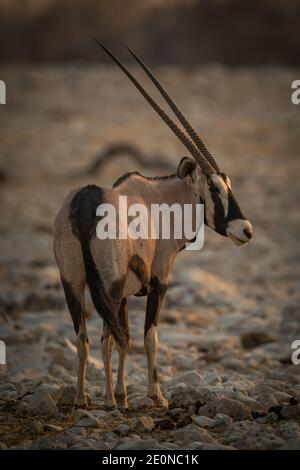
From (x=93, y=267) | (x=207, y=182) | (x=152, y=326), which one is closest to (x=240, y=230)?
(x=207, y=182)

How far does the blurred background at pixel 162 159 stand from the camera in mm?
9031

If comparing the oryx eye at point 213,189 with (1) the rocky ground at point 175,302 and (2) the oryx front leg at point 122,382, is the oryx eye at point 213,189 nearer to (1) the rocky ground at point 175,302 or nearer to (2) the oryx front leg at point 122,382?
(2) the oryx front leg at point 122,382

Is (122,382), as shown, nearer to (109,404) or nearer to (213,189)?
(109,404)

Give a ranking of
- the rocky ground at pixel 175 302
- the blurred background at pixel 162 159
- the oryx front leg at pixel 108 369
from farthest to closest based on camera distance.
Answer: the blurred background at pixel 162 159 < the oryx front leg at pixel 108 369 < the rocky ground at pixel 175 302

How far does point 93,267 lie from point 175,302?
18.2 feet

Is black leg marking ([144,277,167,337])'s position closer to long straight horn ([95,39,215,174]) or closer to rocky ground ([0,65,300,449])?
rocky ground ([0,65,300,449])

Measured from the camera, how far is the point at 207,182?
6816 mm

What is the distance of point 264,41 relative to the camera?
121ft

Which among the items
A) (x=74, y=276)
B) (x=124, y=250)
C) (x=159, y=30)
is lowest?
(x=74, y=276)

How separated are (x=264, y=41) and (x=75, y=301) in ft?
105

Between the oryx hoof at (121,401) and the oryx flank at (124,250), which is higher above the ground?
the oryx flank at (124,250)

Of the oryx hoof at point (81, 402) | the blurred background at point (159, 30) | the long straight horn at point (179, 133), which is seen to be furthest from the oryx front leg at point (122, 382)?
the blurred background at point (159, 30)

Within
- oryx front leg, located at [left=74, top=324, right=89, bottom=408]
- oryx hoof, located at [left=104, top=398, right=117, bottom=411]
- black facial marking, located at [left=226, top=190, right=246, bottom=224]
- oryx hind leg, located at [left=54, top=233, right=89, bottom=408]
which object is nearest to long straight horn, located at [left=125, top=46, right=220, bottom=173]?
black facial marking, located at [left=226, top=190, right=246, bottom=224]

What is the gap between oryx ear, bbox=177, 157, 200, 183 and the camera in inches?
267
